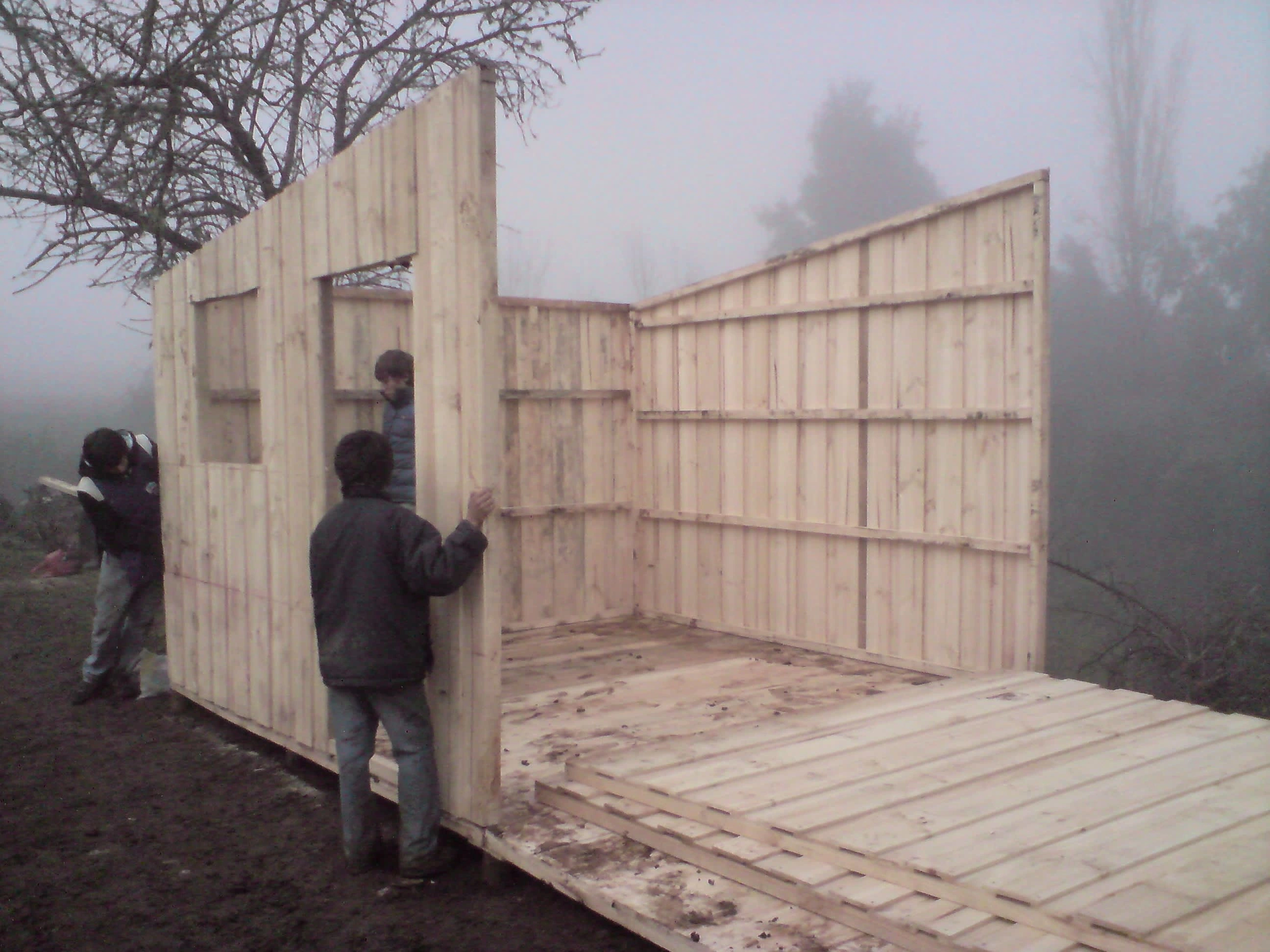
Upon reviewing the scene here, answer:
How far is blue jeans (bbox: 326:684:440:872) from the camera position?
4.05 meters

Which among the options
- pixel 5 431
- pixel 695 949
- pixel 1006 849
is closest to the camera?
pixel 695 949

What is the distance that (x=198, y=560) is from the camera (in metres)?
6.39

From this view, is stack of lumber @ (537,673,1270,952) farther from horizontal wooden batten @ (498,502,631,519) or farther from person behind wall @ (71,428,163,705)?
person behind wall @ (71,428,163,705)

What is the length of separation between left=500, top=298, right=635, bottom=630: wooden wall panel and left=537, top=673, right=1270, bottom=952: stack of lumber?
3536mm

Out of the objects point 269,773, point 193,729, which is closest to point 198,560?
point 193,729

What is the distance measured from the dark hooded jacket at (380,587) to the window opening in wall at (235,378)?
3.39m

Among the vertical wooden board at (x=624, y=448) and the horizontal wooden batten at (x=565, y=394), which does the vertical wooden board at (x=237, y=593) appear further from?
the vertical wooden board at (x=624, y=448)

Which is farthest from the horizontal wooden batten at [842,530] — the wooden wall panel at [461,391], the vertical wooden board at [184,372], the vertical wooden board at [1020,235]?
the vertical wooden board at [184,372]

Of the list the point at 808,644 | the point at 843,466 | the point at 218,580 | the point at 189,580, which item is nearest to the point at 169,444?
the point at 189,580

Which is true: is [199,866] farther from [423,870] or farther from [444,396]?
[444,396]

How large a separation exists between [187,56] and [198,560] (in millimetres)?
4922

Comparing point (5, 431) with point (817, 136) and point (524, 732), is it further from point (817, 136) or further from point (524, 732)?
point (524, 732)

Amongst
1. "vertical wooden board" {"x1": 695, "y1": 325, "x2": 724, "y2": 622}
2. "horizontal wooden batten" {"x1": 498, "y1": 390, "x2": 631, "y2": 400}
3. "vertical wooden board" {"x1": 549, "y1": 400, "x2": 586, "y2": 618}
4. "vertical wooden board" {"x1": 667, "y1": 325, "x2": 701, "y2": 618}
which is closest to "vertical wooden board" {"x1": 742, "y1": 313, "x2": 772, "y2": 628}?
"vertical wooden board" {"x1": 695, "y1": 325, "x2": 724, "y2": 622}

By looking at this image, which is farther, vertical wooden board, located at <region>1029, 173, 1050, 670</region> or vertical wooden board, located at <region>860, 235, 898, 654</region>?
vertical wooden board, located at <region>860, 235, 898, 654</region>
